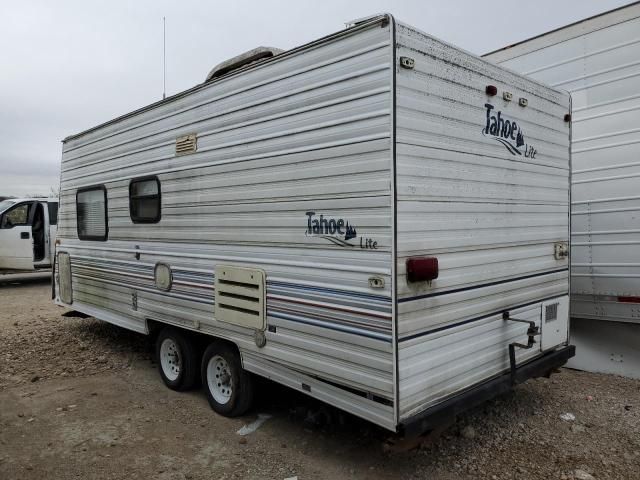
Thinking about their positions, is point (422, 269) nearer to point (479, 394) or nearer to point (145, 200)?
point (479, 394)

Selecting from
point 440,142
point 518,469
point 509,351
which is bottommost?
point 518,469

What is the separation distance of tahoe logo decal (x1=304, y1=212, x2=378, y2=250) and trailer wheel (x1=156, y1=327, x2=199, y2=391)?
2018mm

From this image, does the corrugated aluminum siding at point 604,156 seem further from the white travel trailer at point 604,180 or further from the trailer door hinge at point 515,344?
the trailer door hinge at point 515,344

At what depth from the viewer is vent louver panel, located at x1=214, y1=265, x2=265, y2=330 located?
3.68m

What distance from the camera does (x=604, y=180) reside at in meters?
4.88

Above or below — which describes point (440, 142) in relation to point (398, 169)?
above

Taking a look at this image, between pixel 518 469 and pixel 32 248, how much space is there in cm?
1172

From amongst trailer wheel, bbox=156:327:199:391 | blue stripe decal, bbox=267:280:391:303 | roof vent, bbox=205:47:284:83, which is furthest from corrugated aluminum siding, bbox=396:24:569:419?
trailer wheel, bbox=156:327:199:391

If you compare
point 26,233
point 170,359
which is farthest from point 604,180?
point 26,233

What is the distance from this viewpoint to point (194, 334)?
465 cm

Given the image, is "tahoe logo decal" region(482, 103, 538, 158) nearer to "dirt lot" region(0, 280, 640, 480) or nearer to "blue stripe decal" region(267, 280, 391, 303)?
"blue stripe decal" region(267, 280, 391, 303)

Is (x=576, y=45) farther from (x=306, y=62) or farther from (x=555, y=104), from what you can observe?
(x=306, y=62)

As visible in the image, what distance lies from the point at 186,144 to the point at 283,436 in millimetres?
2540

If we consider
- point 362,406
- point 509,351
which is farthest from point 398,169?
point 509,351
